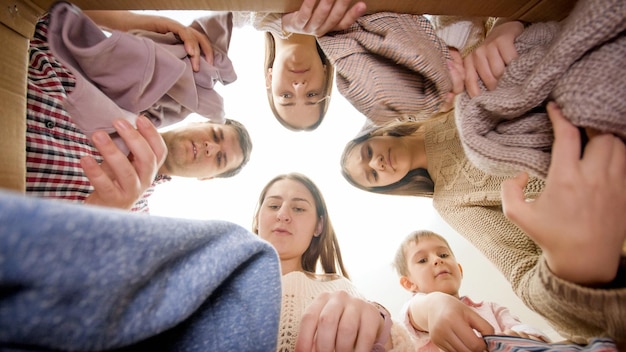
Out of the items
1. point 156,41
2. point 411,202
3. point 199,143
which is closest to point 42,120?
point 156,41

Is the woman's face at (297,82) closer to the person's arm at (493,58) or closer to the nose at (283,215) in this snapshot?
the nose at (283,215)

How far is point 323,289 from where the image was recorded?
0.99 metres

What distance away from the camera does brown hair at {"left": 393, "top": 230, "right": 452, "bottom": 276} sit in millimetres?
1336

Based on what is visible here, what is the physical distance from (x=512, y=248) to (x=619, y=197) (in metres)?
0.42

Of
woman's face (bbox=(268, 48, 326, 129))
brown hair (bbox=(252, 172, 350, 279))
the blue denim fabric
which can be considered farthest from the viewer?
brown hair (bbox=(252, 172, 350, 279))

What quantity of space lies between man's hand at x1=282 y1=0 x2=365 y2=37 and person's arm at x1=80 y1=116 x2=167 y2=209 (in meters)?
0.31

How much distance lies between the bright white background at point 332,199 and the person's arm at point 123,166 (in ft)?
2.65

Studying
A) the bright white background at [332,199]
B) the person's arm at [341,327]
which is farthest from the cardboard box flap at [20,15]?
the bright white background at [332,199]

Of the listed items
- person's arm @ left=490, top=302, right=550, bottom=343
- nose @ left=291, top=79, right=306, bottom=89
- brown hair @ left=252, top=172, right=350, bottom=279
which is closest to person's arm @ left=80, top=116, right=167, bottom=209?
nose @ left=291, top=79, right=306, bottom=89

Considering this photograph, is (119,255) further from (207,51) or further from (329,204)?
(329,204)

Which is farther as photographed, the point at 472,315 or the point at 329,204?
the point at 329,204

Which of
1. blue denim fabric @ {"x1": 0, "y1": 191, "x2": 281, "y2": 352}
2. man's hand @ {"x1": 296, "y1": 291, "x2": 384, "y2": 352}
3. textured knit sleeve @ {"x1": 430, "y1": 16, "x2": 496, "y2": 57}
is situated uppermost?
textured knit sleeve @ {"x1": 430, "y1": 16, "x2": 496, "y2": 57}

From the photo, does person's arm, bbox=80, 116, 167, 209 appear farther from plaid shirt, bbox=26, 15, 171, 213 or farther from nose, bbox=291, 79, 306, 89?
nose, bbox=291, 79, 306, 89

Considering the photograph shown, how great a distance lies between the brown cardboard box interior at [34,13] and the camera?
1.23 feet
